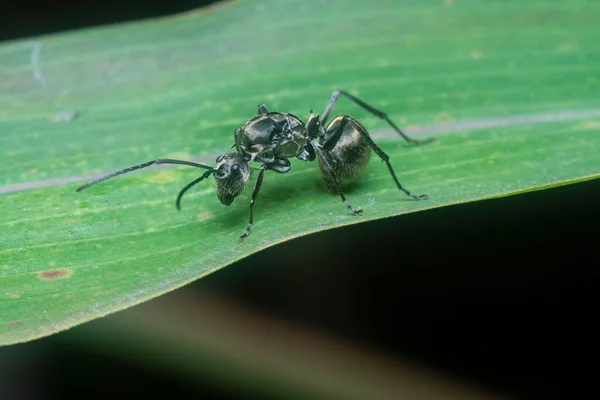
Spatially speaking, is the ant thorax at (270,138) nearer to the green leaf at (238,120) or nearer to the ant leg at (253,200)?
the ant leg at (253,200)

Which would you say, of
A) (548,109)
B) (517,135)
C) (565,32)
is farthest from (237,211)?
(565,32)

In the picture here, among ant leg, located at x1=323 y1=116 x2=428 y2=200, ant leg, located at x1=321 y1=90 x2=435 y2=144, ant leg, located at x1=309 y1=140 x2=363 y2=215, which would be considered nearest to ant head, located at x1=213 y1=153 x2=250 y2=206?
ant leg, located at x1=309 y1=140 x2=363 y2=215

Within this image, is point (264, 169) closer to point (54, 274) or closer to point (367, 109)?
point (367, 109)

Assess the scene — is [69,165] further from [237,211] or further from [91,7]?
[91,7]

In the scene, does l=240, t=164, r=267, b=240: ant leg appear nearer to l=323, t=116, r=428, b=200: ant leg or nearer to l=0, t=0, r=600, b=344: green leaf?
l=0, t=0, r=600, b=344: green leaf

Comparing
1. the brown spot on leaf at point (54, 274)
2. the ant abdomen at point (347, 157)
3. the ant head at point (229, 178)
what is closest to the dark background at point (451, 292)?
the ant abdomen at point (347, 157)

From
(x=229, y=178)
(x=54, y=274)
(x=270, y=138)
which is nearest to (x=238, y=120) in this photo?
(x=270, y=138)

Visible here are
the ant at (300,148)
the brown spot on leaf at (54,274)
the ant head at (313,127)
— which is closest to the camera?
the brown spot on leaf at (54,274)
